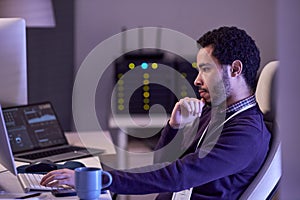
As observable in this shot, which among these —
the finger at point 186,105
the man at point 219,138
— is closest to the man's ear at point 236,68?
the man at point 219,138

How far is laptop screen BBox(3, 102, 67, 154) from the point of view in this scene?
7.56 feet

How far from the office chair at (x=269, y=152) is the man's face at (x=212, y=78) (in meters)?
0.12

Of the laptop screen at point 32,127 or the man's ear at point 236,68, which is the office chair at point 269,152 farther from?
the laptop screen at point 32,127

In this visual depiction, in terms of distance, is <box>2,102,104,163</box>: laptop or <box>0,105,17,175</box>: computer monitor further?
<box>2,102,104,163</box>: laptop

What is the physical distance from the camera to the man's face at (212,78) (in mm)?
1769

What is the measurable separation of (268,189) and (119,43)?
2484 millimetres

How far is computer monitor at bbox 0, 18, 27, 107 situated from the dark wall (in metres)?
1.53

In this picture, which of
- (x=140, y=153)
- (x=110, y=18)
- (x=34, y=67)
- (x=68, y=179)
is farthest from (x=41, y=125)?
(x=110, y=18)

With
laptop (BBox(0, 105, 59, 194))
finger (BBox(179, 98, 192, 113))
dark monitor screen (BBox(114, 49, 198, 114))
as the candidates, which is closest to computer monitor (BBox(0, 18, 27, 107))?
laptop (BBox(0, 105, 59, 194))

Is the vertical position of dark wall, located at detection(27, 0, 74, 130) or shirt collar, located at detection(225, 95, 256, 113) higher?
shirt collar, located at detection(225, 95, 256, 113)

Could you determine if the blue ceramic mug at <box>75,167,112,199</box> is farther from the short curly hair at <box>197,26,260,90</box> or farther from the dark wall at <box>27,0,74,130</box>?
the dark wall at <box>27,0,74,130</box>

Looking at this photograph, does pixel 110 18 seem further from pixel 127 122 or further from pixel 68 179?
pixel 68 179

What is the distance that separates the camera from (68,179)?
1.51 metres

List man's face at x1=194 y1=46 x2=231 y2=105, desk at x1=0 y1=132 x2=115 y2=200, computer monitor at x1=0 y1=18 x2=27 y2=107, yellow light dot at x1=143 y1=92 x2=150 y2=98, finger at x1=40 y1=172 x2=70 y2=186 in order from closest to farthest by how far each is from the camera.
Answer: finger at x1=40 y1=172 x2=70 y2=186 < desk at x1=0 y1=132 x2=115 y2=200 < man's face at x1=194 y1=46 x2=231 y2=105 < computer monitor at x1=0 y1=18 x2=27 y2=107 < yellow light dot at x1=143 y1=92 x2=150 y2=98
